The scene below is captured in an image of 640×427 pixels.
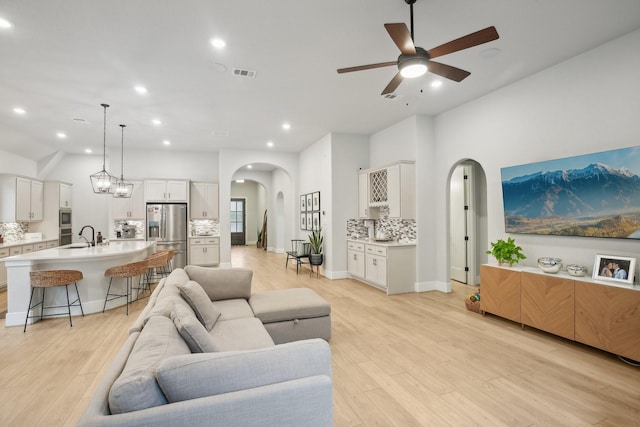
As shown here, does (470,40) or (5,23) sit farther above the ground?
(5,23)

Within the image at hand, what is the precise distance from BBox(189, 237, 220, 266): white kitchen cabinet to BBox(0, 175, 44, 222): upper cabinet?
3506mm

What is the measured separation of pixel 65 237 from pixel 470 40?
10.1m

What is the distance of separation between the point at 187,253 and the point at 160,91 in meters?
4.68

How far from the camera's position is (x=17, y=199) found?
668cm

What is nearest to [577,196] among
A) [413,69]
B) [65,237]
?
[413,69]

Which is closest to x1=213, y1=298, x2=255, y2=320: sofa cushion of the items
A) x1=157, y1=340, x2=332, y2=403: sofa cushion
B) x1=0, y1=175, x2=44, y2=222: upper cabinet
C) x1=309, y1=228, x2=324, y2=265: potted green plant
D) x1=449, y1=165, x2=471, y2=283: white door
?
x1=157, y1=340, x2=332, y2=403: sofa cushion

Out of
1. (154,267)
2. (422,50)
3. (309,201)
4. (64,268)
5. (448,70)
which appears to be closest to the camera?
(422,50)

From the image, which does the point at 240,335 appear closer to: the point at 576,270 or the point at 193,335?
the point at 193,335

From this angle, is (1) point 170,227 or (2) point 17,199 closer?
(2) point 17,199

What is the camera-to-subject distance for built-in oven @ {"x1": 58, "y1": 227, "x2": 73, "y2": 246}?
805 centimetres

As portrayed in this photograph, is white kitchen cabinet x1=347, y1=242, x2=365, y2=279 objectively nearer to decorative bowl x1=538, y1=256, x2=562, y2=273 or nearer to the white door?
the white door

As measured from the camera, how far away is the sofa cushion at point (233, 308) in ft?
10.1

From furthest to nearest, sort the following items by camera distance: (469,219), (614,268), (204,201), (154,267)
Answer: (204,201) < (469,219) < (154,267) < (614,268)

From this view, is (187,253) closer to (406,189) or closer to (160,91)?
(160,91)
